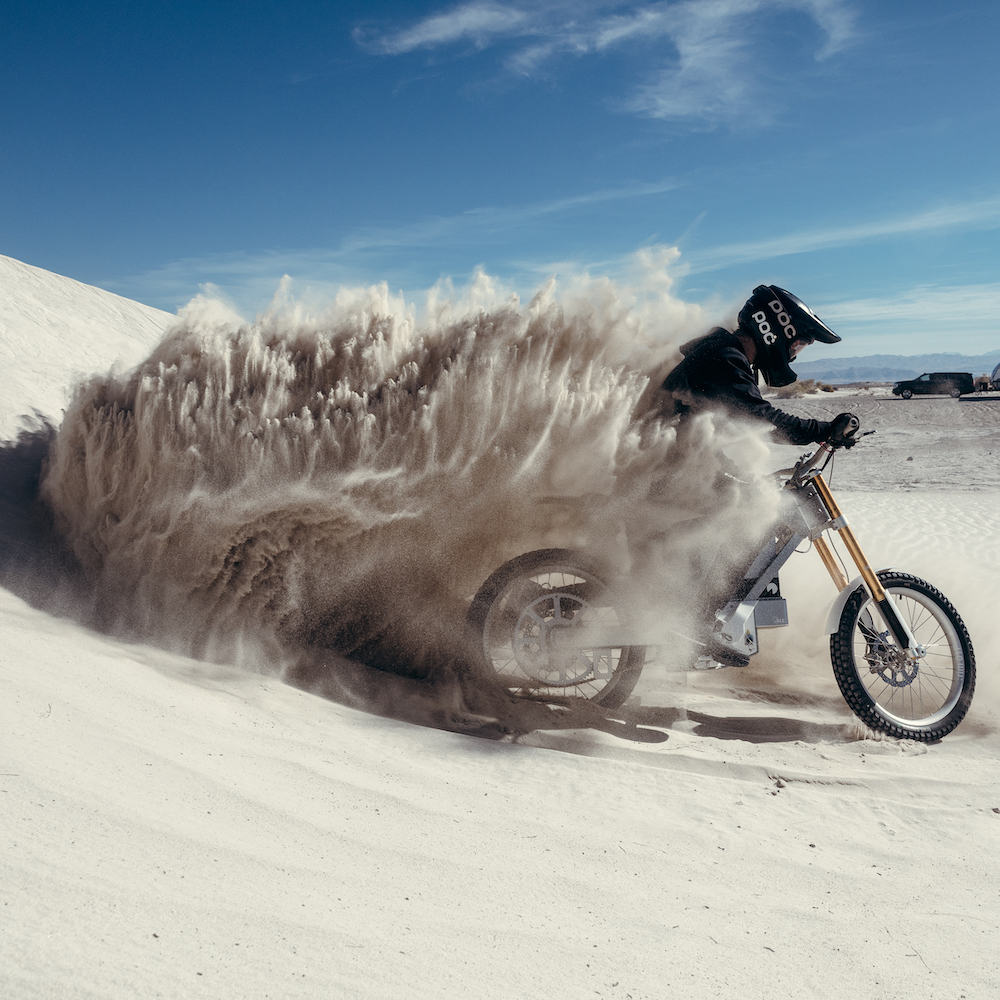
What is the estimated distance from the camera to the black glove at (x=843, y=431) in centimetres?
346

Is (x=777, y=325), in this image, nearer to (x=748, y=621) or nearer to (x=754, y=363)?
(x=754, y=363)

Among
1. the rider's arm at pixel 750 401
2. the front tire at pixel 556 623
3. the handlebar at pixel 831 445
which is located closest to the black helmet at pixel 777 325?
the rider's arm at pixel 750 401

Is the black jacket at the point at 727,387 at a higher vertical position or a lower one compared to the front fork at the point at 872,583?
higher

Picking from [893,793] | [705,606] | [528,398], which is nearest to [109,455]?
[528,398]

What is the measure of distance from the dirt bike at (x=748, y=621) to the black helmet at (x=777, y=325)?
59cm

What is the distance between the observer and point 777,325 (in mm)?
3838

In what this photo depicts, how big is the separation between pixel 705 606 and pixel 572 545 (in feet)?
2.63

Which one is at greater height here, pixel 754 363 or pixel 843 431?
pixel 754 363

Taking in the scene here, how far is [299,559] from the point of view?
3818mm

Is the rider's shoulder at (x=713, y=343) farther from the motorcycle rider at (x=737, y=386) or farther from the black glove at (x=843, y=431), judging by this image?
the black glove at (x=843, y=431)

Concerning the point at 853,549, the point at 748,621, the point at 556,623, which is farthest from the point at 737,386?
the point at 556,623

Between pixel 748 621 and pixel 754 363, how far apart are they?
1401mm

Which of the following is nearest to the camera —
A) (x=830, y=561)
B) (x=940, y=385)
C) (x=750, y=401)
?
(x=750, y=401)

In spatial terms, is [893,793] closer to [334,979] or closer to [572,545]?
[572,545]
